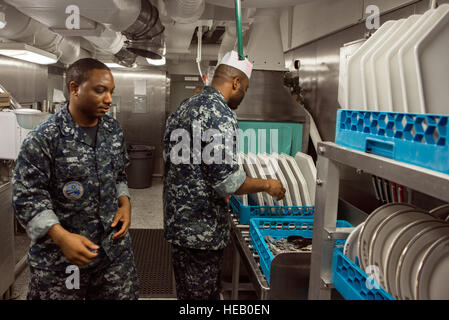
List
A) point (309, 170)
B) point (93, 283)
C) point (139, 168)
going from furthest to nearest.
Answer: point (139, 168) → point (309, 170) → point (93, 283)

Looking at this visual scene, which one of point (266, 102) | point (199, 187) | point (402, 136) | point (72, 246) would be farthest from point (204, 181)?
point (266, 102)

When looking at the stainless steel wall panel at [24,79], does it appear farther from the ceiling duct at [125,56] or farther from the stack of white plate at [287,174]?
the stack of white plate at [287,174]

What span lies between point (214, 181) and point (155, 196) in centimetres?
449

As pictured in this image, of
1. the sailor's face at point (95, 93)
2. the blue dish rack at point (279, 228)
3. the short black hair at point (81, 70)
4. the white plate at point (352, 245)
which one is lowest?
the blue dish rack at point (279, 228)

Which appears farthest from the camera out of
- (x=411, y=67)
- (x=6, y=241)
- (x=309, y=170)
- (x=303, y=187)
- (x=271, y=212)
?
(x=6, y=241)

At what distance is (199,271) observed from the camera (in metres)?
2.04

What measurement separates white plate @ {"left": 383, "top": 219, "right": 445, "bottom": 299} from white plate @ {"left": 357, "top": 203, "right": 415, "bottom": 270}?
10cm

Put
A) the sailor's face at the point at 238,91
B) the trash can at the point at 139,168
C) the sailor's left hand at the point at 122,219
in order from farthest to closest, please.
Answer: the trash can at the point at 139,168
the sailor's face at the point at 238,91
the sailor's left hand at the point at 122,219

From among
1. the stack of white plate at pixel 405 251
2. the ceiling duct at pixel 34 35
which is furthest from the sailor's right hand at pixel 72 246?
the ceiling duct at pixel 34 35

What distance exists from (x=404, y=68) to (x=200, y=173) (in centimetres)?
117

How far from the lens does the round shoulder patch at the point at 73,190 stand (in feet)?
5.54

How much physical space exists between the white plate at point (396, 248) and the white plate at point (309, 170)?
1.34m

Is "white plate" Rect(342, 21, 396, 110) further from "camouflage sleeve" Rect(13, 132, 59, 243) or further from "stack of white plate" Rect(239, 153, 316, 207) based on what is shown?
"camouflage sleeve" Rect(13, 132, 59, 243)

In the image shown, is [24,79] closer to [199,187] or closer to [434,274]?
[199,187]
